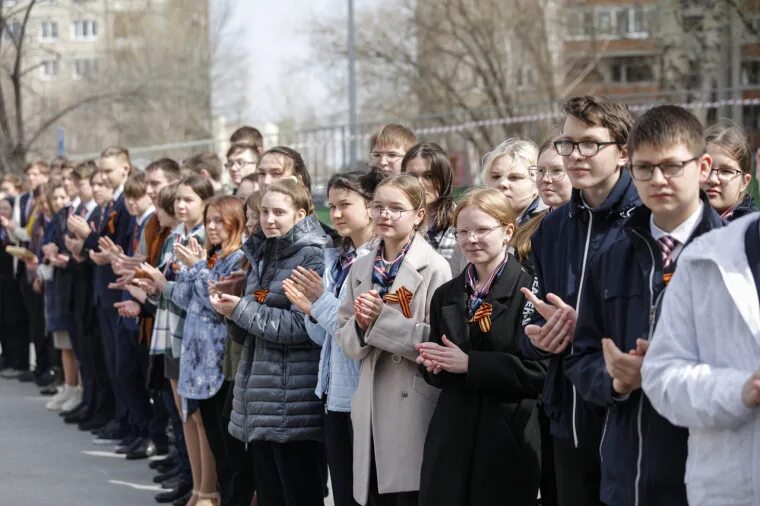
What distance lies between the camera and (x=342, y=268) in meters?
6.43

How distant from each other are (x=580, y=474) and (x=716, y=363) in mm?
1215

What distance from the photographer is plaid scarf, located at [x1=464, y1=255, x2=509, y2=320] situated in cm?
525

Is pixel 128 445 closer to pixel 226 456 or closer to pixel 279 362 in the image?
pixel 226 456

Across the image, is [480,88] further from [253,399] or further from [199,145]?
[253,399]

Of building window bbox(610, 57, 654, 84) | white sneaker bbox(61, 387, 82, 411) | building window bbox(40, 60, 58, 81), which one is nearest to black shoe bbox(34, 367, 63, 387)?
white sneaker bbox(61, 387, 82, 411)

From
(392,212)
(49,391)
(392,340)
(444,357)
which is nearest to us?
(444,357)

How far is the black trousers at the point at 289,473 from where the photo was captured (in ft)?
21.2

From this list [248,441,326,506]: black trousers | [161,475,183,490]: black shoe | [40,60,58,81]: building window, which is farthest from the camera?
[40,60,58,81]: building window

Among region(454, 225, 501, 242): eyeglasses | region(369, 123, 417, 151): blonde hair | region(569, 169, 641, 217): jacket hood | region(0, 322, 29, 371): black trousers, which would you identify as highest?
region(369, 123, 417, 151): blonde hair

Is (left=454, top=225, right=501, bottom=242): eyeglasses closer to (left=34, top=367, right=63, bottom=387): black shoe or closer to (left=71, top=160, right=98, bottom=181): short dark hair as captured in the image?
(left=71, top=160, right=98, bottom=181): short dark hair

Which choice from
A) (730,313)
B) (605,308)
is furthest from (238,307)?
(730,313)

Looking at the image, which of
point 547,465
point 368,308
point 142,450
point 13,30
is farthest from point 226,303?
point 13,30

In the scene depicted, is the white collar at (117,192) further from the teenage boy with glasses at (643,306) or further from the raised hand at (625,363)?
the raised hand at (625,363)

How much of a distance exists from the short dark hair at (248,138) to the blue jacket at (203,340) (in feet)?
6.92
